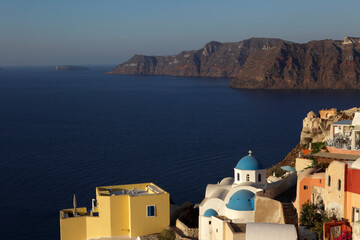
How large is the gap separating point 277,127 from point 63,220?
6678 centimetres

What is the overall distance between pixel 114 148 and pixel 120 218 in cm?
3953

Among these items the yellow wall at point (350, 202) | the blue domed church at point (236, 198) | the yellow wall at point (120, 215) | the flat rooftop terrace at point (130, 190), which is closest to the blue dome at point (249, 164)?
the blue domed church at point (236, 198)

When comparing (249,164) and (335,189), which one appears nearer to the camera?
(335,189)

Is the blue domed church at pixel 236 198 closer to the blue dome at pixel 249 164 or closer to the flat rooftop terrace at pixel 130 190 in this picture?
the blue dome at pixel 249 164

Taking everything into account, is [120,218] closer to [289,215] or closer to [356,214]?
[289,215]

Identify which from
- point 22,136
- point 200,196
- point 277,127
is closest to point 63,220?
point 200,196

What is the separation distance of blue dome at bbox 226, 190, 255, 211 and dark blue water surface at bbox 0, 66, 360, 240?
16.8m

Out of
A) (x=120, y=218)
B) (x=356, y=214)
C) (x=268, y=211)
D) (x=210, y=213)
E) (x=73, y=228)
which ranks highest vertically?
(x=356, y=214)

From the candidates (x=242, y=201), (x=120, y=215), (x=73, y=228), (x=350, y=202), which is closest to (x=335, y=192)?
(x=350, y=202)

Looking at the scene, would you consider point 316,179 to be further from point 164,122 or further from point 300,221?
point 164,122

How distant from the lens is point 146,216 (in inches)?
1134

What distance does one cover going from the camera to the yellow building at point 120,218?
2830 cm

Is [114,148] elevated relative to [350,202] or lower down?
lower down

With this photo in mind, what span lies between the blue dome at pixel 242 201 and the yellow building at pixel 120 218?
4.49m
